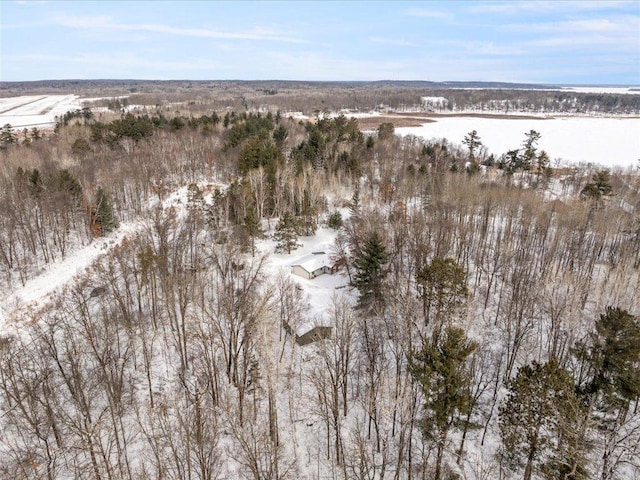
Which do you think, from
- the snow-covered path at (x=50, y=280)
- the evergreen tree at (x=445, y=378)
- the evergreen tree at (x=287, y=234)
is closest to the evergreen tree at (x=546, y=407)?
the evergreen tree at (x=445, y=378)

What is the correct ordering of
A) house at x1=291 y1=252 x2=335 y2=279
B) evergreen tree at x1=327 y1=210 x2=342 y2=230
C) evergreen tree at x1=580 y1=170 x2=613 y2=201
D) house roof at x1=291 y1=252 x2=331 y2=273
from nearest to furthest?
house at x1=291 y1=252 x2=335 y2=279 → house roof at x1=291 y1=252 x2=331 y2=273 → evergreen tree at x1=580 y1=170 x2=613 y2=201 → evergreen tree at x1=327 y1=210 x2=342 y2=230

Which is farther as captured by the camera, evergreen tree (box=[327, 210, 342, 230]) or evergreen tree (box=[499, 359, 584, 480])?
evergreen tree (box=[327, 210, 342, 230])

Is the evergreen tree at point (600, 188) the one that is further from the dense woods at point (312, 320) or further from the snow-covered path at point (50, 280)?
the snow-covered path at point (50, 280)

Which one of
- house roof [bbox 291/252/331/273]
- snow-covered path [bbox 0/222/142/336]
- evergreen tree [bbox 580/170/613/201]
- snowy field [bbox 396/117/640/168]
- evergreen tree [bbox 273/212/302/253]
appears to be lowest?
snow-covered path [bbox 0/222/142/336]

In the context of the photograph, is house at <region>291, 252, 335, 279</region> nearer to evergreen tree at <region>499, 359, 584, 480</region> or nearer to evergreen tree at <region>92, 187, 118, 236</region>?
evergreen tree at <region>92, 187, 118, 236</region>

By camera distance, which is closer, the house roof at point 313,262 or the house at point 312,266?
the house at point 312,266

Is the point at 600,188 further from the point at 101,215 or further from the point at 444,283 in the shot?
the point at 101,215

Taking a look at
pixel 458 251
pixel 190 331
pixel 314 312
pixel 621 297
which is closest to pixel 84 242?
pixel 190 331

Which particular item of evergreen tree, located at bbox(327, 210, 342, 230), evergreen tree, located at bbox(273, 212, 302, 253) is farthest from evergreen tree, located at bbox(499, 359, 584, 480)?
evergreen tree, located at bbox(327, 210, 342, 230)
